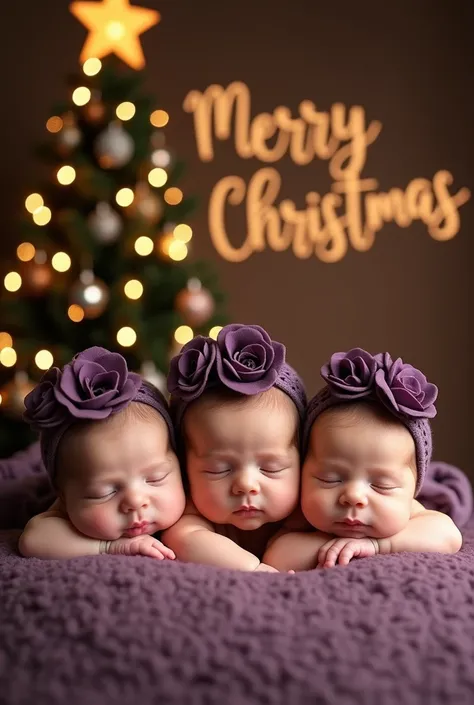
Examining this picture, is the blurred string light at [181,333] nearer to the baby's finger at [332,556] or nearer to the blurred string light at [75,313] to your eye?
the blurred string light at [75,313]

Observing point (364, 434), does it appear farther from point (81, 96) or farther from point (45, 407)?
point (81, 96)

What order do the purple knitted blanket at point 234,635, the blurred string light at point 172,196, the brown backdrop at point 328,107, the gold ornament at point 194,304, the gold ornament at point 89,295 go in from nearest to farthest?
the purple knitted blanket at point 234,635
the gold ornament at point 89,295
the gold ornament at point 194,304
the blurred string light at point 172,196
the brown backdrop at point 328,107

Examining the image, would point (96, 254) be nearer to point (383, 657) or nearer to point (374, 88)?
point (374, 88)

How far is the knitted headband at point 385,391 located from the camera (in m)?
1.07

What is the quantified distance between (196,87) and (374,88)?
69 centimetres

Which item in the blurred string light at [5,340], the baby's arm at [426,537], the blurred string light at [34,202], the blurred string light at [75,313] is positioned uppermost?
the blurred string light at [34,202]

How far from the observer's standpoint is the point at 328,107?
283 cm

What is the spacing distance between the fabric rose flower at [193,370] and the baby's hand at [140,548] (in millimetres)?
220

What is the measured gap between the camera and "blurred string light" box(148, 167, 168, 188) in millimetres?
2238

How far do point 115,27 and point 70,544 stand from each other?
6.03 ft

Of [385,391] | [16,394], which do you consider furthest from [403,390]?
[16,394]

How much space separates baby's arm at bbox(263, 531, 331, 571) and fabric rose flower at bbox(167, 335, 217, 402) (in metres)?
0.27

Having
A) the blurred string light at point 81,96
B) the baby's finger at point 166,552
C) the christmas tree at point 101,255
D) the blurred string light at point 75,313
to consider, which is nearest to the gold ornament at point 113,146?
the christmas tree at point 101,255

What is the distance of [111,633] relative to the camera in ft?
2.73
